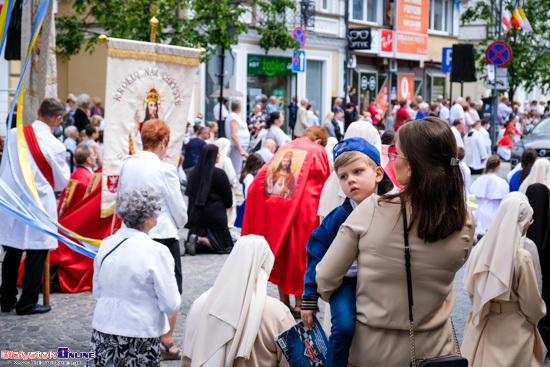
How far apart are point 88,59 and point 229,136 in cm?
1006

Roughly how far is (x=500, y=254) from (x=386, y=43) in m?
31.6

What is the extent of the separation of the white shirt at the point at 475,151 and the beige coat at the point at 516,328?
17.6 metres

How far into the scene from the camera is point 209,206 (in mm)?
11578

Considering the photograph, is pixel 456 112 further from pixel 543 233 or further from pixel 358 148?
pixel 358 148

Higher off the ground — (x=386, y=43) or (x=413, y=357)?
(x=386, y=43)

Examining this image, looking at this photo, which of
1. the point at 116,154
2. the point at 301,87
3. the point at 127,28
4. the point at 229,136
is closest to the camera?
the point at 116,154

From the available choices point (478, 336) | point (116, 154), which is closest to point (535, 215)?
point (478, 336)

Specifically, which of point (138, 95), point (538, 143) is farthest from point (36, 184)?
point (538, 143)

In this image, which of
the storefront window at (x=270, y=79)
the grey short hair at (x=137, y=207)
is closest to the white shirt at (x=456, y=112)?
the storefront window at (x=270, y=79)

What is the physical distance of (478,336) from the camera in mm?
5840

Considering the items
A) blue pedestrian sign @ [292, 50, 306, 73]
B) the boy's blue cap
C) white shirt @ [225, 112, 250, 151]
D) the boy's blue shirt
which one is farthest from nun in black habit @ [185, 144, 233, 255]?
blue pedestrian sign @ [292, 50, 306, 73]

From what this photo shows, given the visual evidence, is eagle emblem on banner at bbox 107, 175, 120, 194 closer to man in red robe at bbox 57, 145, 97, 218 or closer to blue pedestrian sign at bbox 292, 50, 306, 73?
man in red robe at bbox 57, 145, 97, 218

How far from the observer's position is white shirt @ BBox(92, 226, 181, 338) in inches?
183

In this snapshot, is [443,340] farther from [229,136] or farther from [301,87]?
[301,87]
